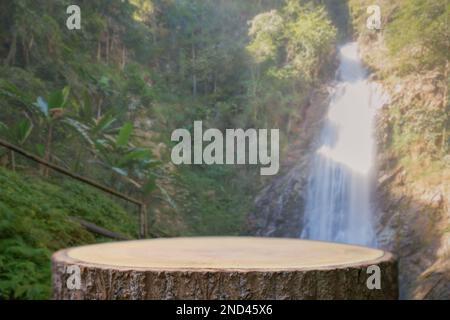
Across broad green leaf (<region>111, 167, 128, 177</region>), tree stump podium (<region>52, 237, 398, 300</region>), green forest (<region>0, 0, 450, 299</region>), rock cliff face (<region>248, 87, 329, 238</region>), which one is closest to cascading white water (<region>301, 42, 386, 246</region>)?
rock cliff face (<region>248, 87, 329, 238</region>)

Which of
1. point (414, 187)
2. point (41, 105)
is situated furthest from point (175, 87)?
point (414, 187)

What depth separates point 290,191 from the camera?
696cm

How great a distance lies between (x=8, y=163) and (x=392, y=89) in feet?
14.6

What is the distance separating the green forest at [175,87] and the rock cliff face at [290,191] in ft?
0.37

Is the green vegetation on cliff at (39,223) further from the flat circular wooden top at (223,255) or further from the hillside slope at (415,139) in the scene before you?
the hillside slope at (415,139)

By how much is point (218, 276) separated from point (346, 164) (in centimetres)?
497

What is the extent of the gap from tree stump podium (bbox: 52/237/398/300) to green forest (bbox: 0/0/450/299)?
316 centimetres

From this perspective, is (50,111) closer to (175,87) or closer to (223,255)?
(175,87)

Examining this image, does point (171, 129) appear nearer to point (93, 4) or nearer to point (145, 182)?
point (145, 182)

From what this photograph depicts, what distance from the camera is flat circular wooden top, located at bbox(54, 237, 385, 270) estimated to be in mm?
2158

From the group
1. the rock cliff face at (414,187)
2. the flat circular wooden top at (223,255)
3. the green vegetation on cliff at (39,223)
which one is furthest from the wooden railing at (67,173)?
the rock cliff face at (414,187)

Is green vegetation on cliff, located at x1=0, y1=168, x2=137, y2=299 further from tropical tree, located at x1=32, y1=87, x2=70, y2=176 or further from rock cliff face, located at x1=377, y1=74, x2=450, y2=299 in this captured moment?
rock cliff face, located at x1=377, y1=74, x2=450, y2=299

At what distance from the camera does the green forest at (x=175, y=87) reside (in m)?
5.90

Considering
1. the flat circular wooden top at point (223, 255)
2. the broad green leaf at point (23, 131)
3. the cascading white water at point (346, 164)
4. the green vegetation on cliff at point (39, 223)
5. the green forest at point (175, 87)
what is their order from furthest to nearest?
the cascading white water at point (346, 164), the green forest at point (175, 87), the broad green leaf at point (23, 131), the green vegetation on cliff at point (39, 223), the flat circular wooden top at point (223, 255)
